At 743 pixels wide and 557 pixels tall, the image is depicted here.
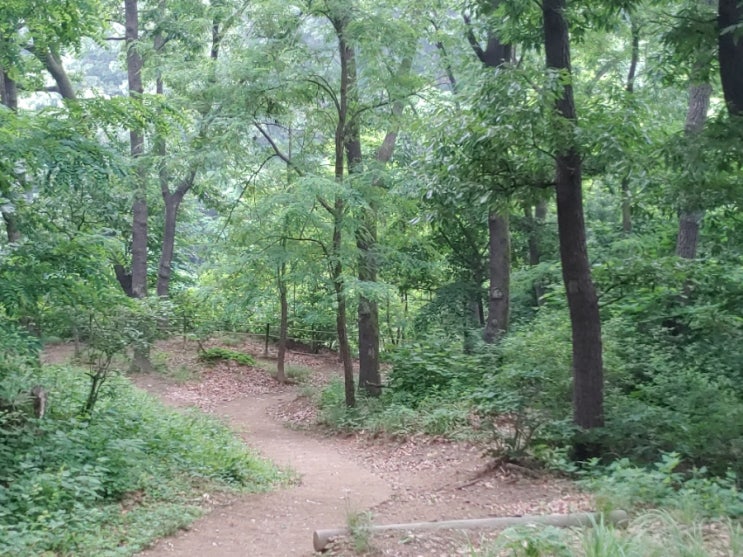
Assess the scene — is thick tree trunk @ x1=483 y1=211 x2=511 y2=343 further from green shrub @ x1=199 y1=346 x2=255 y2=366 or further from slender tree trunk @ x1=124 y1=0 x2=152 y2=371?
green shrub @ x1=199 y1=346 x2=255 y2=366

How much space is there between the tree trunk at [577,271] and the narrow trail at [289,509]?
8.67 feet

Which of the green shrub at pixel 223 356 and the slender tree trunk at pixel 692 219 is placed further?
the green shrub at pixel 223 356

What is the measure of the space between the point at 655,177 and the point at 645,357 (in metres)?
2.97

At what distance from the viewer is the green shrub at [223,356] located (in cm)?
1917

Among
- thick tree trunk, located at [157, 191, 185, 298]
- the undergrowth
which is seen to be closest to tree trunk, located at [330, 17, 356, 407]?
the undergrowth

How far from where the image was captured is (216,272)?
14.3m

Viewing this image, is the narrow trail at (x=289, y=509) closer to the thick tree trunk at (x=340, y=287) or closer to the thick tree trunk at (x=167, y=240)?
the thick tree trunk at (x=340, y=287)

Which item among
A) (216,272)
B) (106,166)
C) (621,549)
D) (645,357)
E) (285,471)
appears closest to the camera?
(621,549)

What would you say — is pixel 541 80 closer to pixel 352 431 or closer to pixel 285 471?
pixel 285 471

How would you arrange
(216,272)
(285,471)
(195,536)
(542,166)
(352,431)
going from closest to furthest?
(195,536)
(542,166)
(285,471)
(352,431)
(216,272)

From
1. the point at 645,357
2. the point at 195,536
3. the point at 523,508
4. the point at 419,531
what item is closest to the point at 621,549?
the point at 419,531

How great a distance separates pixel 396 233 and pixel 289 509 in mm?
7324

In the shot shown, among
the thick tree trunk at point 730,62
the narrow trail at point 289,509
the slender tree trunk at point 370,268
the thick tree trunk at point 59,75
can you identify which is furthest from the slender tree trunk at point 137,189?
the thick tree trunk at point 730,62

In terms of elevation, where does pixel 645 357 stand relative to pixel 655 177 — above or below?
below
